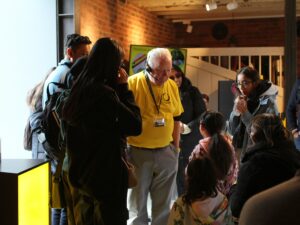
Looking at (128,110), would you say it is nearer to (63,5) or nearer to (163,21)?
(63,5)

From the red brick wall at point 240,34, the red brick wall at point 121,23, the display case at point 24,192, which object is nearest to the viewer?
the display case at point 24,192

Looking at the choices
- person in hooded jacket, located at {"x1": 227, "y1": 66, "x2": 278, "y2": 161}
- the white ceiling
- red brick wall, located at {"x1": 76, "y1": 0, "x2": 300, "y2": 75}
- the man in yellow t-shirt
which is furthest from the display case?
the white ceiling

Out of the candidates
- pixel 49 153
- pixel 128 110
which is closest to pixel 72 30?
pixel 49 153

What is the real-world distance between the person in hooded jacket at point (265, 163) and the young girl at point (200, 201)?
0.10 metres

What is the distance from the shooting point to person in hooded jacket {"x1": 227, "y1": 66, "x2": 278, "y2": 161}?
3.50 m

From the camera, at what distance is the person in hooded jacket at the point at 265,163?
2270 mm

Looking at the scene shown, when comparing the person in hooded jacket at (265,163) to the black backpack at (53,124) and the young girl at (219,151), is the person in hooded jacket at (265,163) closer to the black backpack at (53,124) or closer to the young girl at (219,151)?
the young girl at (219,151)

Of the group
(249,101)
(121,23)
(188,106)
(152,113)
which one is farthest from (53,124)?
(121,23)

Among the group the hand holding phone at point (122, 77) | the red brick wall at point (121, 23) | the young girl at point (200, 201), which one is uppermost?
the red brick wall at point (121, 23)

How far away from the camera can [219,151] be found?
129 inches

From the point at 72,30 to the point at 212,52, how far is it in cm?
336

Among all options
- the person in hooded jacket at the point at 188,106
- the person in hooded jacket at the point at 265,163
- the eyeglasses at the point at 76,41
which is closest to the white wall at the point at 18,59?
the person in hooded jacket at the point at 188,106

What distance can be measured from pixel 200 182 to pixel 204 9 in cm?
633

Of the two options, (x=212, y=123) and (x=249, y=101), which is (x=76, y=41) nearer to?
(x=212, y=123)
